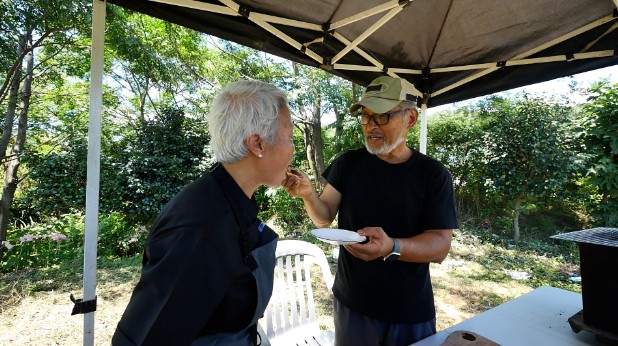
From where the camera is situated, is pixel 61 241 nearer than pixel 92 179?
No

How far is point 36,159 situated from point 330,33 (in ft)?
21.9

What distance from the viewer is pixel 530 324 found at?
136cm

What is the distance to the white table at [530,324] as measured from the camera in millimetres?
1223

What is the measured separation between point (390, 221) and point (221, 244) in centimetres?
100

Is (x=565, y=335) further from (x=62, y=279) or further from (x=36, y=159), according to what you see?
(x=36, y=159)

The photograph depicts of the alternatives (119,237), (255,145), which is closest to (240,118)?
A: (255,145)

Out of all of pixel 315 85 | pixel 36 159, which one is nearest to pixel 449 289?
pixel 315 85

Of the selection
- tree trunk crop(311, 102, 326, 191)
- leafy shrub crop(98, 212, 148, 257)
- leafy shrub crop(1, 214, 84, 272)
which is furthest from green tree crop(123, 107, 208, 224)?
tree trunk crop(311, 102, 326, 191)

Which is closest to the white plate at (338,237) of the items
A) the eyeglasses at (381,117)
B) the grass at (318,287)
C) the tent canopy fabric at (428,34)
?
the eyeglasses at (381,117)

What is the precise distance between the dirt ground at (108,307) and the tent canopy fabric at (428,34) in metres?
2.68

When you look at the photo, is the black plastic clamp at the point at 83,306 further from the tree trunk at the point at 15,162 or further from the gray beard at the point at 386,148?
the tree trunk at the point at 15,162

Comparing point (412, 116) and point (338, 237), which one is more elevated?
point (412, 116)

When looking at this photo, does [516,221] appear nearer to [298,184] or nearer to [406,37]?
[406,37]

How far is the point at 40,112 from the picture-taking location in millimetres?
6711
